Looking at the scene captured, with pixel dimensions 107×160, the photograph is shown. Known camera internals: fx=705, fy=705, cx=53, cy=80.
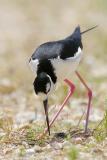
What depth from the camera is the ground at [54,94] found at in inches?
224

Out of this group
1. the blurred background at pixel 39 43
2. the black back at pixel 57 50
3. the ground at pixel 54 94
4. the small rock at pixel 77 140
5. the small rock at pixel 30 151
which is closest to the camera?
the small rock at pixel 30 151

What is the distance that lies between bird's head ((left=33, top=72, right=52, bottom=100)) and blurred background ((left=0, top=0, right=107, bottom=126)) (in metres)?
1.39

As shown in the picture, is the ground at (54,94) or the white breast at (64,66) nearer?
the ground at (54,94)

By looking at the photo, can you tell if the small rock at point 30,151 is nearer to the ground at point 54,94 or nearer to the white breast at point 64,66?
the ground at point 54,94

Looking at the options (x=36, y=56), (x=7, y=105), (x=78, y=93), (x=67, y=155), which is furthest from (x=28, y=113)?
(x=67, y=155)

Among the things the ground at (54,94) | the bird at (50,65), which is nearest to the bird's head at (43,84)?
the bird at (50,65)

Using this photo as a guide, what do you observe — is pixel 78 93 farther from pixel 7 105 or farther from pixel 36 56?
pixel 36 56

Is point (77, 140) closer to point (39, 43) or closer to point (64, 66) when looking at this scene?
point (64, 66)

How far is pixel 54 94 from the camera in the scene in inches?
336

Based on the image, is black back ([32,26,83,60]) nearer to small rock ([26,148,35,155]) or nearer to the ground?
the ground

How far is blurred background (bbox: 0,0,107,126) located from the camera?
8570mm

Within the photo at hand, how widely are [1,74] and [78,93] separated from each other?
156 cm

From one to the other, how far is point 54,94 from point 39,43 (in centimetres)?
335

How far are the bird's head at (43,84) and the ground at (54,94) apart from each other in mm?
402
